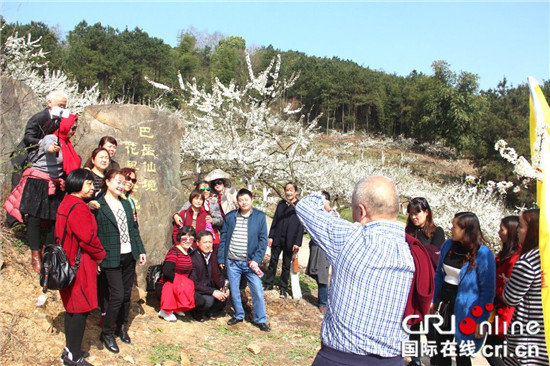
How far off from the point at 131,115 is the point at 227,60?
34073 millimetres

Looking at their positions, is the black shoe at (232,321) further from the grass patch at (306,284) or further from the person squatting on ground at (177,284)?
the grass patch at (306,284)

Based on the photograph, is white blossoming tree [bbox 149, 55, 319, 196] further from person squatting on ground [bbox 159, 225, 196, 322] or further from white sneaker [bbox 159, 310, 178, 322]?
white sneaker [bbox 159, 310, 178, 322]

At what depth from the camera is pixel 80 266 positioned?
345 cm

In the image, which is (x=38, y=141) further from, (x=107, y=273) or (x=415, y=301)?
(x=415, y=301)

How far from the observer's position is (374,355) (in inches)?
78.4

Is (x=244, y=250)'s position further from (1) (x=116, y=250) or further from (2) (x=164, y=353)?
(1) (x=116, y=250)

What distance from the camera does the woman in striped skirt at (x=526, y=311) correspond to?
2.87 meters

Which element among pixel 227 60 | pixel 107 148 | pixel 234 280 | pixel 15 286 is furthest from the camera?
pixel 227 60

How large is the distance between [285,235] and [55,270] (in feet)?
11.5

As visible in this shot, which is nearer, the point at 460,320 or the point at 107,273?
the point at 460,320

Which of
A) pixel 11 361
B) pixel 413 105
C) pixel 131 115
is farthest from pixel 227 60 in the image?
pixel 11 361

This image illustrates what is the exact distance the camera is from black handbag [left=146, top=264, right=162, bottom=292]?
510 centimetres

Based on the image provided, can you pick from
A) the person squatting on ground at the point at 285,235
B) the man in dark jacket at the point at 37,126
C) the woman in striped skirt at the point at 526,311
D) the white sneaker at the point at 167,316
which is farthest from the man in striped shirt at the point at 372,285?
the person squatting on ground at the point at 285,235

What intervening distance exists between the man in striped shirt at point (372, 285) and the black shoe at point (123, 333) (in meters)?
2.65
